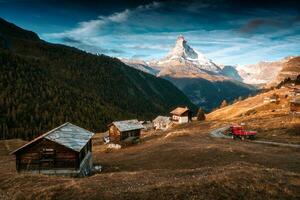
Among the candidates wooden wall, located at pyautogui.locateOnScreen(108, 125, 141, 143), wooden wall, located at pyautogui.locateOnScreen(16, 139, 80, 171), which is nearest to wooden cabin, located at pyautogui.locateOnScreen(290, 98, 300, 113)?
wooden wall, located at pyautogui.locateOnScreen(108, 125, 141, 143)

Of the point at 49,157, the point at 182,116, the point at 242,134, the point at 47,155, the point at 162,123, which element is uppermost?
the point at 182,116

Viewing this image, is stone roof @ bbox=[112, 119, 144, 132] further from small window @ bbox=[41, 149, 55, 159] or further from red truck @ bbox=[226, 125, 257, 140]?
small window @ bbox=[41, 149, 55, 159]

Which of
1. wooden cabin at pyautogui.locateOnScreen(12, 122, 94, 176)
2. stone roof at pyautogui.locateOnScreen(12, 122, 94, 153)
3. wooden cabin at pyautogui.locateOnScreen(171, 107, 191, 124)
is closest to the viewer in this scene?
wooden cabin at pyautogui.locateOnScreen(12, 122, 94, 176)

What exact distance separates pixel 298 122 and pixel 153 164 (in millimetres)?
49686

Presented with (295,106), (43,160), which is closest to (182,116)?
(295,106)

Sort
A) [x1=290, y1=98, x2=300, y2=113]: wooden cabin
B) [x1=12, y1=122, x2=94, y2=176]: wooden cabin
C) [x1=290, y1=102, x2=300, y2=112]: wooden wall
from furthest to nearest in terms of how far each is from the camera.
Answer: [x1=290, y1=102, x2=300, y2=112]: wooden wall < [x1=290, y1=98, x2=300, y2=113]: wooden cabin < [x1=12, y1=122, x2=94, y2=176]: wooden cabin

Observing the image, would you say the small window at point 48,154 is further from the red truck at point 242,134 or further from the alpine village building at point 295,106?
the alpine village building at point 295,106

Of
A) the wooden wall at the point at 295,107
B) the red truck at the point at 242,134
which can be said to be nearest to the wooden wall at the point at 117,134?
the red truck at the point at 242,134

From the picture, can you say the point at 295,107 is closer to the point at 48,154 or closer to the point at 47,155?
the point at 48,154

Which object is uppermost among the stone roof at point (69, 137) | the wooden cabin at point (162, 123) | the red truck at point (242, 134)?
the stone roof at point (69, 137)

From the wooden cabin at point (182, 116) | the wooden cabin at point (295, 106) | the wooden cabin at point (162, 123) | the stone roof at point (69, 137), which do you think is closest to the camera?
the stone roof at point (69, 137)

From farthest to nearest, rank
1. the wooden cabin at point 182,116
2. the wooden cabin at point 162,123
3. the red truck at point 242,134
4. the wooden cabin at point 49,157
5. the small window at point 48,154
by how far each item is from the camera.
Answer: the wooden cabin at point 162,123 < the wooden cabin at point 182,116 < the red truck at point 242,134 < the small window at point 48,154 < the wooden cabin at point 49,157

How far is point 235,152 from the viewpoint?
5125 centimetres

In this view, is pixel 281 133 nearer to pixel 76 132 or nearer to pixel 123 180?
pixel 76 132
